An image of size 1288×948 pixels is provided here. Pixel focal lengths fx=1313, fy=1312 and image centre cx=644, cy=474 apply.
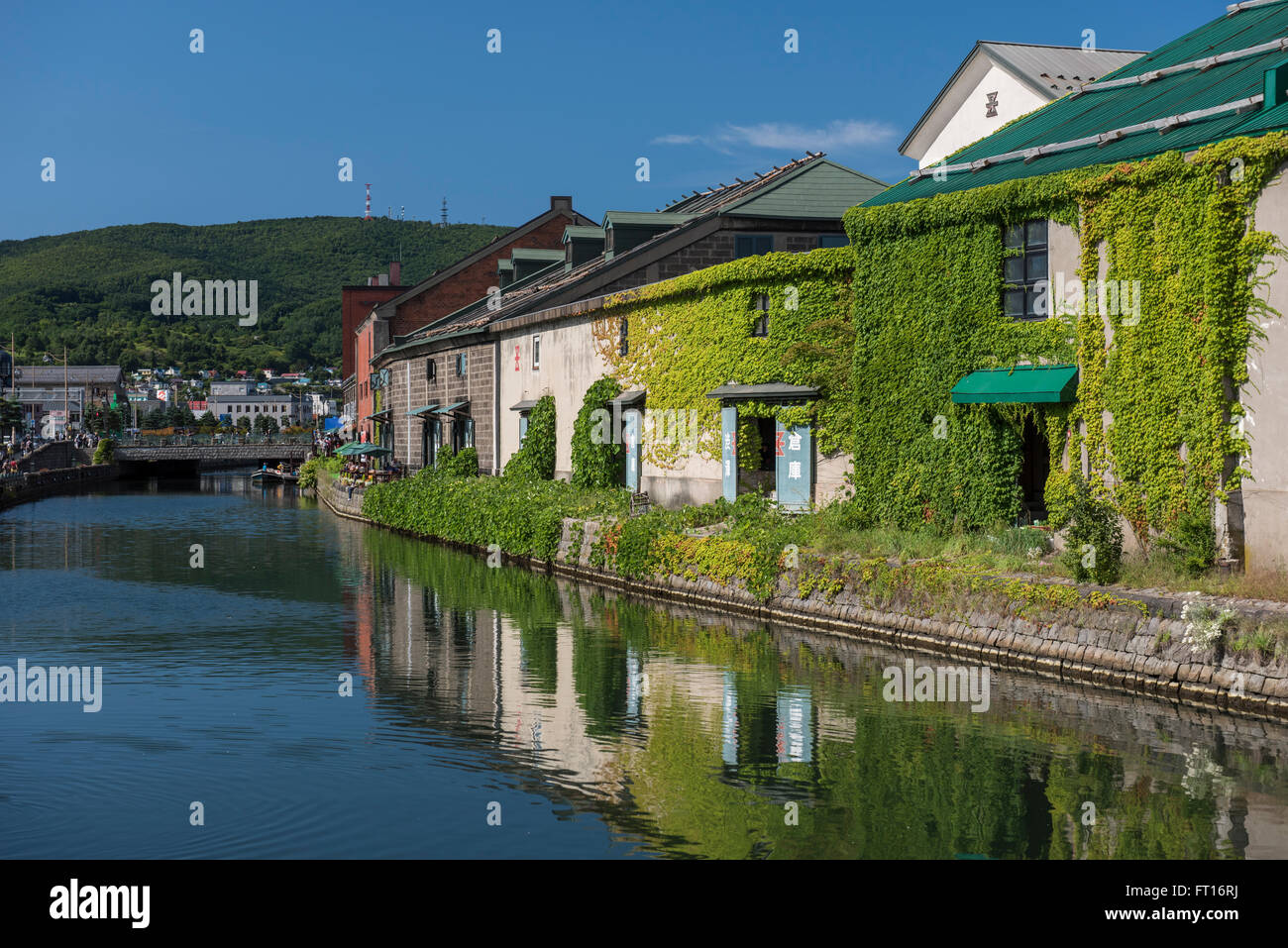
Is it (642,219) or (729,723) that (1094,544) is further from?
(642,219)

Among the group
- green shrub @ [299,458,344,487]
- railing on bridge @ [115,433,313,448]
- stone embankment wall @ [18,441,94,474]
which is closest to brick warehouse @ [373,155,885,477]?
green shrub @ [299,458,344,487]

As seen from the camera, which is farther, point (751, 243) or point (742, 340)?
point (751, 243)

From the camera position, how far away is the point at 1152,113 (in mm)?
23125

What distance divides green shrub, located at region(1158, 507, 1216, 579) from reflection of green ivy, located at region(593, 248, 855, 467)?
10288mm

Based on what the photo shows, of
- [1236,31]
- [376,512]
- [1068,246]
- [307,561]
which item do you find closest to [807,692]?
[1068,246]

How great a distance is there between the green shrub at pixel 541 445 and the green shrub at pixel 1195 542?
2676 cm

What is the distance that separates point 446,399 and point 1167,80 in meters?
37.3

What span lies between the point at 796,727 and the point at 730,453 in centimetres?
1643

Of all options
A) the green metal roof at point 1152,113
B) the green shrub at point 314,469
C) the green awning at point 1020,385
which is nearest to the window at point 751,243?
the green metal roof at point 1152,113

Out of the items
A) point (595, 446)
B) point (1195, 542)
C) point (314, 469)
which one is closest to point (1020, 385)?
point (1195, 542)

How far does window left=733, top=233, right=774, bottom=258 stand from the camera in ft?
139

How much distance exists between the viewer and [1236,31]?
24562mm

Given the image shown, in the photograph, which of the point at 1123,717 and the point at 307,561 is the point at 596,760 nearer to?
the point at 1123,717

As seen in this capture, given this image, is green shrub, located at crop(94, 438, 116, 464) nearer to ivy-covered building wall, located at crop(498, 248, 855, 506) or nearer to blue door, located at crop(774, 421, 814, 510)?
ivy-covered building wall, located at crop(498, 248, 855, 506)
